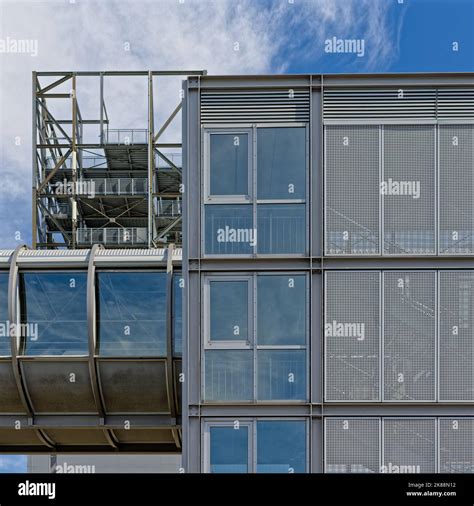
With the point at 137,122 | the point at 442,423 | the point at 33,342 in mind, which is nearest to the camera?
the point at 442,423

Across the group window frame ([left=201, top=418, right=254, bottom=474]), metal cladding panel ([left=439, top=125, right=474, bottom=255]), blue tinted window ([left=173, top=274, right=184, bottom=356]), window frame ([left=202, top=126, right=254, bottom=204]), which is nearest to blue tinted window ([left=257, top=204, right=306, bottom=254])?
window frame ([left=202, top=126, right=254, bottom=204])

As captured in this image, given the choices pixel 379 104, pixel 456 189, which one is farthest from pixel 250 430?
pixel 379 104

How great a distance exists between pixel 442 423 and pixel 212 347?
397 cm

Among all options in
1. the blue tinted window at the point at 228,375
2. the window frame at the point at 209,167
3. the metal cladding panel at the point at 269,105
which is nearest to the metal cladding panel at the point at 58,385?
the blue tinted window at the point at 228,375

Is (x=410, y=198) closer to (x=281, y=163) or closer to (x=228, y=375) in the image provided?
(x=281, y=163)

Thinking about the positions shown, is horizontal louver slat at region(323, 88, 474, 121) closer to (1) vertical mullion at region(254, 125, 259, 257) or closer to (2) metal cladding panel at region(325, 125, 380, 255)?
(2) metal cladding panel at region(325, 125, 380, 255)

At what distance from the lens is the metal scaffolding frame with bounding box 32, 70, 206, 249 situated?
27.8 m

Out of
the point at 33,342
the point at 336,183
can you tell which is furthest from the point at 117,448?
the point at 336,183

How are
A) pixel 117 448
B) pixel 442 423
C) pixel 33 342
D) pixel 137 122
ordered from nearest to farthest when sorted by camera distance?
pixel 442 423 < pixel 33 342 < pixel 117 448 < pixel 137 122

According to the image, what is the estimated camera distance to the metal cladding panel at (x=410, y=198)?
988cm

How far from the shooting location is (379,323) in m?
9.76

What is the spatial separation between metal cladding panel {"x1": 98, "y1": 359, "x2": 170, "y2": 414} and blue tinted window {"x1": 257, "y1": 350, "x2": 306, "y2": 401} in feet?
7.39

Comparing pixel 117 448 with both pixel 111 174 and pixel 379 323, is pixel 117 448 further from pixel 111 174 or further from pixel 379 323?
pixel 111 174

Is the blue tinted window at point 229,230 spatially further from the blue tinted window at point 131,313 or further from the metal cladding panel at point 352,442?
the metal cladding panel at point 352,442
